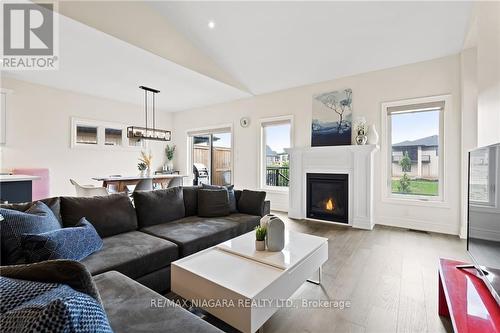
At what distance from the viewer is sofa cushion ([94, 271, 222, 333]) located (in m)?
0.98

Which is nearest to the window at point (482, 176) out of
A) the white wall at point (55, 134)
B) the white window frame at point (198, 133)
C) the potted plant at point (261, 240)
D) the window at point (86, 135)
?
the potted plant at point (261, 240)

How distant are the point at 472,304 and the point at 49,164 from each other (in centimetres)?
662

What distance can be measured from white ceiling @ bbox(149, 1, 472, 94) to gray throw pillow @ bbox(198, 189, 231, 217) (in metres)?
2.62

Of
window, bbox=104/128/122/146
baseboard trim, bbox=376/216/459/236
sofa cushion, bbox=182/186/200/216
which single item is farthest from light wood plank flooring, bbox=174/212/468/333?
window, bbox=104/128/122/146

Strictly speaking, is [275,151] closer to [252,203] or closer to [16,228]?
[252,203]

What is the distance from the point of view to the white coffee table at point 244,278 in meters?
1.26

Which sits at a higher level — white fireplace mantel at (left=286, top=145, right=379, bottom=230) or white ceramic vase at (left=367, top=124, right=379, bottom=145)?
white ceramic vase at (left=367, top=124, right=379, bottom=145)

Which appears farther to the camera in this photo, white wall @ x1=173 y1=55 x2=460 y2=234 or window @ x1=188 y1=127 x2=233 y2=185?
window @ x1=188 y1=127 x2=233 y2=185

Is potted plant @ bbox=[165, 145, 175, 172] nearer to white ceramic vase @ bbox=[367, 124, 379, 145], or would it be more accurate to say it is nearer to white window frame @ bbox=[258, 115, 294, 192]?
white window frame @ bbox=[258, 115, 294, 192]

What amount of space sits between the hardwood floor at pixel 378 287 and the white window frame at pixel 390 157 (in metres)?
0.60

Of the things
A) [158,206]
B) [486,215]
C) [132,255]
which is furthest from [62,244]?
[486,215]

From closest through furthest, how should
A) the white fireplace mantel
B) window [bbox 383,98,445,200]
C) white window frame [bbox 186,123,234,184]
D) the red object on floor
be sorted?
the red object on floor, window [bbox 383,98,445,200], the white fireplace mantel, white window frame [bbox 186,123,234,184]

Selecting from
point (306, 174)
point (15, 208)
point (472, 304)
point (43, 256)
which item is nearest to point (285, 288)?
point (472, 304)

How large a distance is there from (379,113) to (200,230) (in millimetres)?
3626
